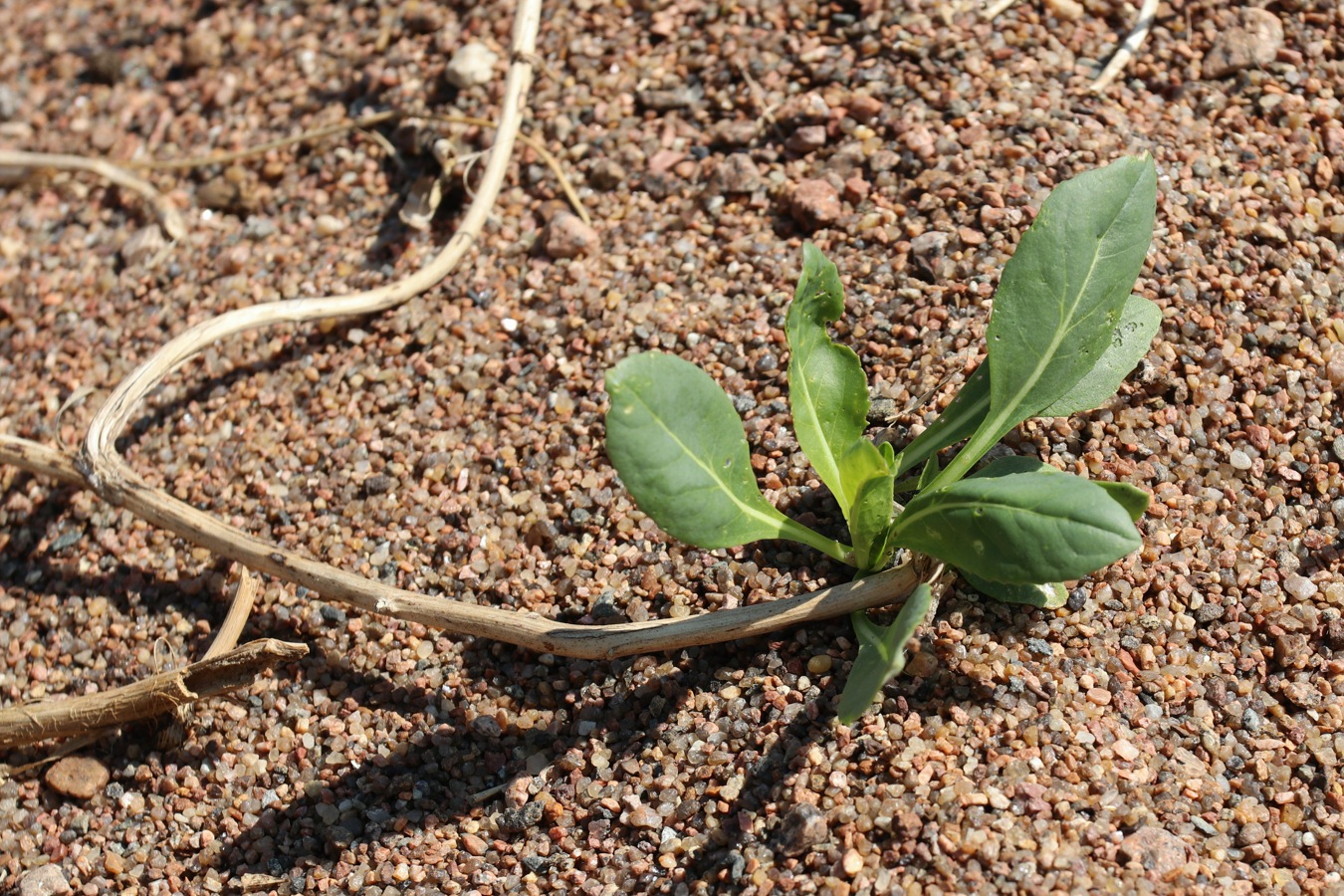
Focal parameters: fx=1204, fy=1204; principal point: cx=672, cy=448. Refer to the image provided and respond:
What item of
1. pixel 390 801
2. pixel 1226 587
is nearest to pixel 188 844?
pixel 390 801

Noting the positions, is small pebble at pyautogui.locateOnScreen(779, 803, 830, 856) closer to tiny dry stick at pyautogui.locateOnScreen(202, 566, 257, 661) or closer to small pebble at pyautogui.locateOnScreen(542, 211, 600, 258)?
tiny dry stick at pyautogui.locateOnScreen(202, 566, 257, 661)

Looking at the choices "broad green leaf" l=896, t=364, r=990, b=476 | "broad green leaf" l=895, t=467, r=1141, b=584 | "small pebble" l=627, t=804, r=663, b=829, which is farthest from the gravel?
"broad green leaf" l=895, t=467, r=1141, b=584

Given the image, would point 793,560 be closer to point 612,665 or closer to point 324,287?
point 612,665

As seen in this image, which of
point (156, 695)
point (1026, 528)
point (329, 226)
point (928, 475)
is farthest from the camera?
point (329, 226)

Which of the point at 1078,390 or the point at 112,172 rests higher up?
the point at 1078,390

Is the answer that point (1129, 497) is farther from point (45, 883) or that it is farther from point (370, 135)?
point (370, 135)

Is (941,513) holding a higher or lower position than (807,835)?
higher

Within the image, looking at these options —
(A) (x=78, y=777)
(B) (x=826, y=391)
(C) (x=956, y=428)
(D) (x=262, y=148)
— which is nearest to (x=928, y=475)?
(C) (x=956, y=428)
